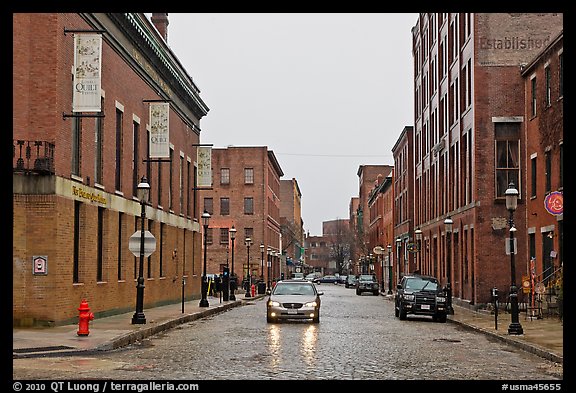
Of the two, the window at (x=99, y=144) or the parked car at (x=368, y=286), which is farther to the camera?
the parked car at (x=368, y=286)

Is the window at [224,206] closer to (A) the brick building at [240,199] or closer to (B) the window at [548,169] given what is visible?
(A) the brick building at [240,199]

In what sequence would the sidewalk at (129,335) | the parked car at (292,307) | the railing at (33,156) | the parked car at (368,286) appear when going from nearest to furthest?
1. the sidewalk at (129,335)
2. the railing at (33,156)
3. the parked car at (292,307)
4. the parked car at (368,286)

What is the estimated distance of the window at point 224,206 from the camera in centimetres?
9119

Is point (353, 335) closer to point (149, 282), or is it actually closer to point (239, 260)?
point (149, 282)

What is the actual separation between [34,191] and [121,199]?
844cm

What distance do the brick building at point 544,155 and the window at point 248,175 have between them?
55.8 meters

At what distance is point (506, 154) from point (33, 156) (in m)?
23.3

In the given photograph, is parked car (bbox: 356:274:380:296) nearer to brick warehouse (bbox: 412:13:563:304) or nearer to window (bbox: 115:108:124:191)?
brick warehouse (bbox: 412:13:563:304)

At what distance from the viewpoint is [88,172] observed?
2825cm

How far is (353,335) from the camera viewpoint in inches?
941

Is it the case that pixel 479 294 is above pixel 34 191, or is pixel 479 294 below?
below

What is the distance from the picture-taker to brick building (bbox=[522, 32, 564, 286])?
31844 millimetres

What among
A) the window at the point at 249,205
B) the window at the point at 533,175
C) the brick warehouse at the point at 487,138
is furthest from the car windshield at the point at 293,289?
the window at the point at 249,205
